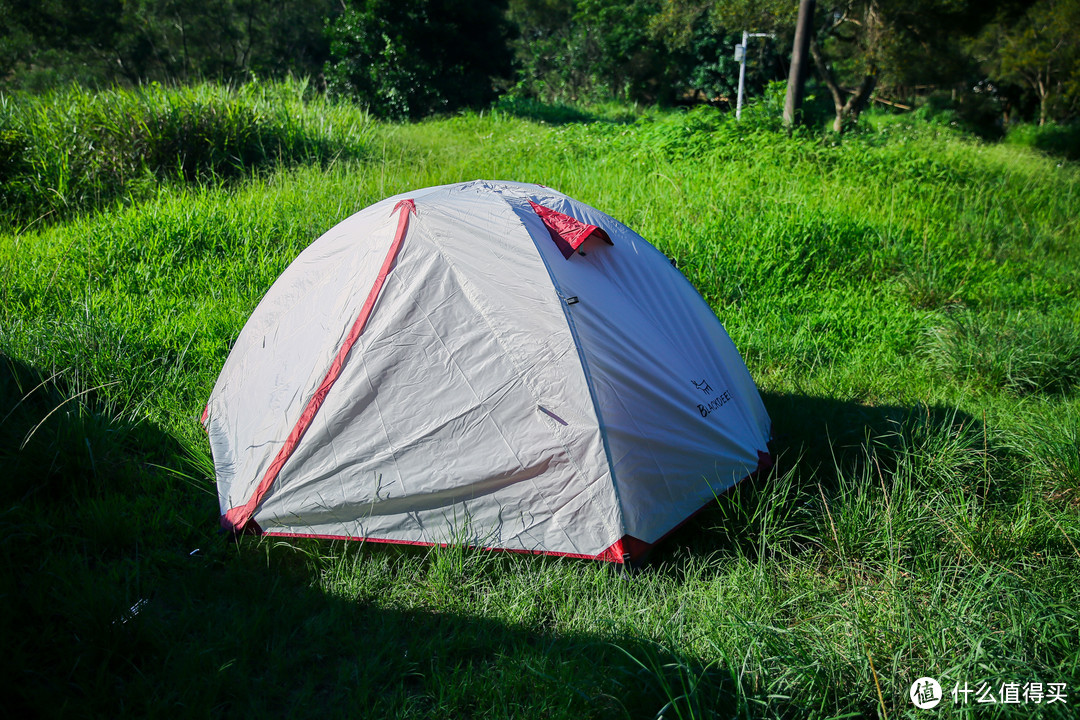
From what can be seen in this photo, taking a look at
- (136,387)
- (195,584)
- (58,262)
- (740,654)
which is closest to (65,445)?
(136,387)

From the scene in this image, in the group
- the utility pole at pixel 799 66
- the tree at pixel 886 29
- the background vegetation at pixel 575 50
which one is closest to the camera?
the utility pole at pixel 799 66

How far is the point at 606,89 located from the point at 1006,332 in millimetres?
24069

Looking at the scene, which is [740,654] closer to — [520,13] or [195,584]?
[195,584]

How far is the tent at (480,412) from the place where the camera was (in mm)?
2963

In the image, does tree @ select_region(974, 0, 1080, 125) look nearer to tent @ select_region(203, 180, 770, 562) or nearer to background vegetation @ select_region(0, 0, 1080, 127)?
background vegetation @ select_region(0, 0, 1080, 127)

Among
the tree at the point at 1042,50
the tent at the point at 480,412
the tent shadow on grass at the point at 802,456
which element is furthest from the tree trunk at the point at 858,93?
the tent at the point at 480,412

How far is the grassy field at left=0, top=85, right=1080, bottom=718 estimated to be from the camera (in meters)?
2.35

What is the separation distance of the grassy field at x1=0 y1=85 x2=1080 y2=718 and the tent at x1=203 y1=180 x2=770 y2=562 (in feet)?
0.62

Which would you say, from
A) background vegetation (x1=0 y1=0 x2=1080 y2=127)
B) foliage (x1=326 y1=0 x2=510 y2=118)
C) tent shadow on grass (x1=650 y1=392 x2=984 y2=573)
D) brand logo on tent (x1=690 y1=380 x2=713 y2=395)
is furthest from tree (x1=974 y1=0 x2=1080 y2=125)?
brand logo on tent (x1=690 y1=380 x2=713 y2=395)

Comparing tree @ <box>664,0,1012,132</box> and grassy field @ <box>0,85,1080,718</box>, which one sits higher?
tree @ <box>664,0,1012,132</box>

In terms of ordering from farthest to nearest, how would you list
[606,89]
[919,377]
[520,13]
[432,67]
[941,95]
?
[520,13], [606,89], [941,95], [432,67], [919,377]

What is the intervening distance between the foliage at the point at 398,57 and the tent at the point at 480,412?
13.6 metres

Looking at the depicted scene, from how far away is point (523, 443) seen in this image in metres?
2.97

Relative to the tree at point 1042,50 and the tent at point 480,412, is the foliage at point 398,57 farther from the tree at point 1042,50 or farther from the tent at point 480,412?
the tent at point 480,412
